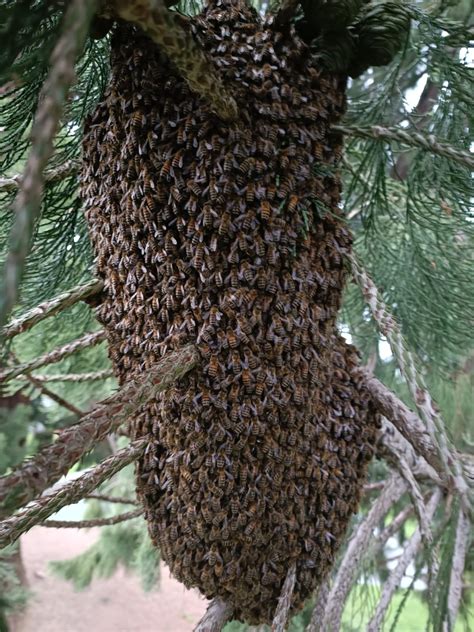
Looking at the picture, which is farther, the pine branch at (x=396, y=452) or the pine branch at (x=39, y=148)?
the pine branch at (x=396, y=452)

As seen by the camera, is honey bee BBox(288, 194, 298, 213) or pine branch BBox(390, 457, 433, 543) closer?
honey bee BBox(288, 194, 298, 213)

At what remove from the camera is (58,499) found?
2.84 ft

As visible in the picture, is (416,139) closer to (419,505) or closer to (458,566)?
(419,505)

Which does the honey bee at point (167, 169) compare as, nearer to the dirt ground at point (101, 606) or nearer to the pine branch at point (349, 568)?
the pine branch at point (349, 568)

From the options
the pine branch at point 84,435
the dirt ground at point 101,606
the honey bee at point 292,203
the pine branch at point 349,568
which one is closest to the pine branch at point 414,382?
the honey bee at point 292,203

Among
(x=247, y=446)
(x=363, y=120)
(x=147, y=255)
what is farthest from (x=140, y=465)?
(x=363, y=120)

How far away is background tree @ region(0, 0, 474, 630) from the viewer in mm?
723

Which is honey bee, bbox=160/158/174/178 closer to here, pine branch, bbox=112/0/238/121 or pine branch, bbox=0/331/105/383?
pine branch, bbox=112/0/238/121

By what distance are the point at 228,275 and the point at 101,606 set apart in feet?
20.0

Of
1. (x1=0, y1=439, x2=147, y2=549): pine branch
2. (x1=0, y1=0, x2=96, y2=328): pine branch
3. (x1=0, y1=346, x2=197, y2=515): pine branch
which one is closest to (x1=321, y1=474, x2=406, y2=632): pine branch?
(x1=0, y1=439, x2=147, y2=549): pine branch

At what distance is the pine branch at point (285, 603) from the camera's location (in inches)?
42.6

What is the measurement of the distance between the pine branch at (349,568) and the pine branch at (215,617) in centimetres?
27

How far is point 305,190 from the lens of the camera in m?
1.04

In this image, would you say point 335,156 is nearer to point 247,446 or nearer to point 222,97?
point 222,97
